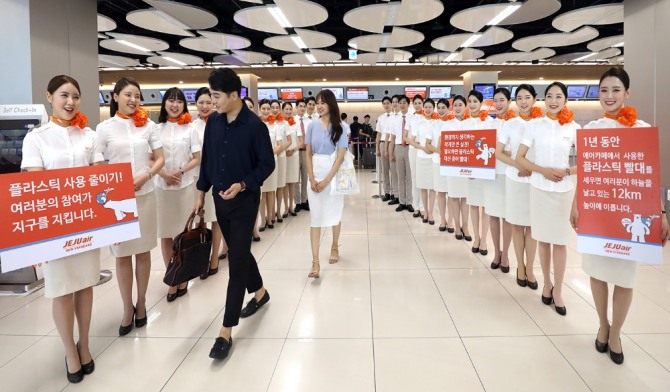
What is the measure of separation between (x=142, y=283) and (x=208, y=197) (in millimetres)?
1417

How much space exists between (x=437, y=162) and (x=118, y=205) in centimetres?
423

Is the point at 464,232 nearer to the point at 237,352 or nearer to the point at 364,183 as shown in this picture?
the point at 237,352

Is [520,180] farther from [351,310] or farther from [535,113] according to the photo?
[351,310]

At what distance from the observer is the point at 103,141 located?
9.25ft

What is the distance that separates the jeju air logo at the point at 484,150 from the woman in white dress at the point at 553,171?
0.95 meters

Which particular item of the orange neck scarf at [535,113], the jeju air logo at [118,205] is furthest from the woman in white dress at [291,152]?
the jeju air logo at [118,205]

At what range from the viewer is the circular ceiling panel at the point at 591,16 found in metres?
8.05

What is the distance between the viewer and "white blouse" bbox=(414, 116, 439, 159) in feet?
18.4

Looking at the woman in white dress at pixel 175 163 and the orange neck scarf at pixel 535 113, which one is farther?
the woman in white dress at pixel 175 163

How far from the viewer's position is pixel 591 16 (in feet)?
28.3

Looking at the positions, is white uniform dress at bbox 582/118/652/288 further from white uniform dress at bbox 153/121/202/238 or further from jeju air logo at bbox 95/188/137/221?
white uniform dress at bbox 153/121/202/238

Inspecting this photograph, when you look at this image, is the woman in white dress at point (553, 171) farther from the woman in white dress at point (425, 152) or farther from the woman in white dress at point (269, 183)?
the woman in white dress at point (269, 183)

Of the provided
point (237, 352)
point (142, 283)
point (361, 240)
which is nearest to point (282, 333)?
point (237, 352)

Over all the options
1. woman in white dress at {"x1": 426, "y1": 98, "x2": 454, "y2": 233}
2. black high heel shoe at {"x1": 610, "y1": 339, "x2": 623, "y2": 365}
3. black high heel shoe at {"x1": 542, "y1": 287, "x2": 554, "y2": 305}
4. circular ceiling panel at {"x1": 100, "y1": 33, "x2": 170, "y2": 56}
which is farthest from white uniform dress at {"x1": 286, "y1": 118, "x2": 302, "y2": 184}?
circular ceiling panel at {"x1": 100, "y1": 33, "x2": 170, "y2": 56}
